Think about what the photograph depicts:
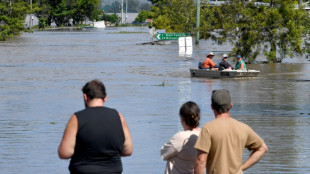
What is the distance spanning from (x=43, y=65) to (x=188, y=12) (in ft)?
149

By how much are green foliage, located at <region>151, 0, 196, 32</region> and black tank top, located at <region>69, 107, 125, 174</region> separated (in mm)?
77761

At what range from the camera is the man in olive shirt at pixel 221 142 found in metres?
6.53

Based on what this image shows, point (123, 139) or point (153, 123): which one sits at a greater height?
point (123, 139)

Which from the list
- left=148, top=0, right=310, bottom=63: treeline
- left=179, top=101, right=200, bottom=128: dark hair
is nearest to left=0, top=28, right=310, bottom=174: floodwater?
left=148, top=0, right=310, bottom=63: treeline

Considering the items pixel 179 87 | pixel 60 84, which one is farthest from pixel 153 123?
pixel 60 84

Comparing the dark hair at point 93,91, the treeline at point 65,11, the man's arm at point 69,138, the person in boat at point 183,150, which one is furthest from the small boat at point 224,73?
the treeline at point 65,11

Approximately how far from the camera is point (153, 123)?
706 inches

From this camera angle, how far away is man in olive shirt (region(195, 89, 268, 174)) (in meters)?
6.53

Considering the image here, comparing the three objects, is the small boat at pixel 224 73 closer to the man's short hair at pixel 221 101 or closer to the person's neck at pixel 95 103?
the man's short hair at pixel 221 101

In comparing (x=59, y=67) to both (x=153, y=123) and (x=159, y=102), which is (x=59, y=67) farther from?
(x=153, y=123)

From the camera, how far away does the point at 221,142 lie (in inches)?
258

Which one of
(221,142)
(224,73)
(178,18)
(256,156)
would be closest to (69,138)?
(221,142)

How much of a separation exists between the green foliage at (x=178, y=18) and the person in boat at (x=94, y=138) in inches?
3059

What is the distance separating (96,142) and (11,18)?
262 feet
